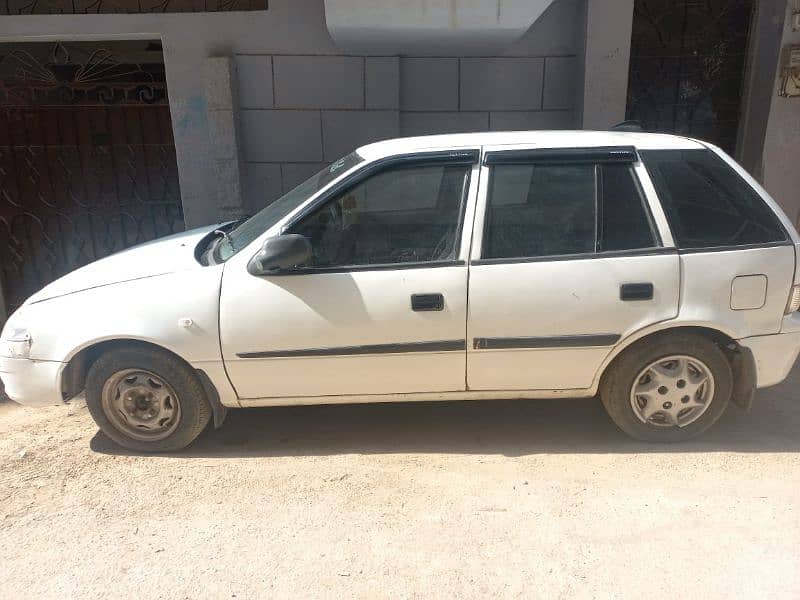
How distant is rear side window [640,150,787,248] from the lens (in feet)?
11.1

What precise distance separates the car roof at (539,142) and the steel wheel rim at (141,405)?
67.8 inches

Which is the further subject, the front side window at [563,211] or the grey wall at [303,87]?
the grey wall at [303,87]

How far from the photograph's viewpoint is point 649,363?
3434 millimetres

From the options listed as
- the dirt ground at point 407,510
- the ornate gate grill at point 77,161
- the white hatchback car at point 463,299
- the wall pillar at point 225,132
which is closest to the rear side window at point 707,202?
the white hatchback car at point 463,299

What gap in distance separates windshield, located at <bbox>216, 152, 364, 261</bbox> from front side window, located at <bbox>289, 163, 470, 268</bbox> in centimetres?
19

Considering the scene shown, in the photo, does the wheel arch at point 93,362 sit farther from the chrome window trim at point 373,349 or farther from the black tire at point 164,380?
the chrome window trim at point 373,349

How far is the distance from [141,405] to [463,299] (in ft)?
6.18

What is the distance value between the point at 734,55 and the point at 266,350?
6199 mm

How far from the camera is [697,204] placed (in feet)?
11.2

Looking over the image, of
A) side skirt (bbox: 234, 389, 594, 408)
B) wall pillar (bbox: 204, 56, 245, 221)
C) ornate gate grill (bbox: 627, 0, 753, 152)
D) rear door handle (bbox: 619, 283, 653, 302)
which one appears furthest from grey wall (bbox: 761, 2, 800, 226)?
wall pillar (bbox: 204, 56, 245, 221)

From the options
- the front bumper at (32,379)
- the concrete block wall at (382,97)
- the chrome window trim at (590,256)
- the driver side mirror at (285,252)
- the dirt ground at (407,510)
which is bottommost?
the dirt ground at (407,510)

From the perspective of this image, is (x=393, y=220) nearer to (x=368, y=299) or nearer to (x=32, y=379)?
(x=368, y=299)

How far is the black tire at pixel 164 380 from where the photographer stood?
11.1ft

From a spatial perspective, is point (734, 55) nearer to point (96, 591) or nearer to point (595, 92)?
point (595, 92)
